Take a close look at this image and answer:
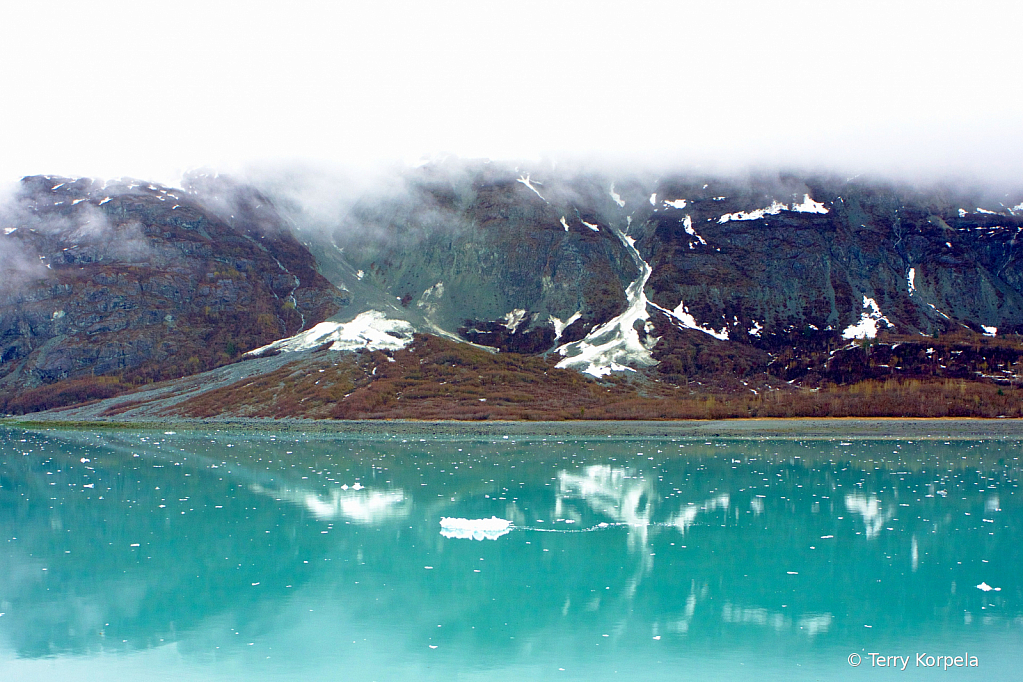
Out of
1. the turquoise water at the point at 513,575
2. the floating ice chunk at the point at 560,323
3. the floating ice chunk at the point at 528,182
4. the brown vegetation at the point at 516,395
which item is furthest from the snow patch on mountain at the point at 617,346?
the turquoise water at the point at 513,575

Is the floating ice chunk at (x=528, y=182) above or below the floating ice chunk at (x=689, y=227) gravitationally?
above

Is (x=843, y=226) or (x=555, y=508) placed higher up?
(x=843, y=226)

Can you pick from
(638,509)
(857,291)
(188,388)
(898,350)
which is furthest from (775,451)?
(857,291)

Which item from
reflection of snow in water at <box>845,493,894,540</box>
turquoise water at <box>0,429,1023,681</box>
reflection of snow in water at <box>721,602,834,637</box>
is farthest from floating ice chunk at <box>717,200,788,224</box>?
reflection of snow in water at <box>721,602,834,637</box>

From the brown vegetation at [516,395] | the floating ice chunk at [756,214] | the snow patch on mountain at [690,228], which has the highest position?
the floating ice chunk at [756,214]

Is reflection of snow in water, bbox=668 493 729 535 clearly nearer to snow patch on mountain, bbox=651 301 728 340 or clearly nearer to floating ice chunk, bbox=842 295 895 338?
snow patch on mountain, bbox=651 301 728 340

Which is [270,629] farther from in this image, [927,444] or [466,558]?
[927,444]

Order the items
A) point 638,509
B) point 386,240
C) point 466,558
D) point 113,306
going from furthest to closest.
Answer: point 386,240 → point 113,306 → point 638,509 → point 466,558

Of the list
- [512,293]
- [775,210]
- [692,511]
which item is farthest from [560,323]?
[692,511]

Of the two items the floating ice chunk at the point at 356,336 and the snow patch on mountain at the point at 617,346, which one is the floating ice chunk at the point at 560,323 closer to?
the snow patch on mountain at the point at 617,346
